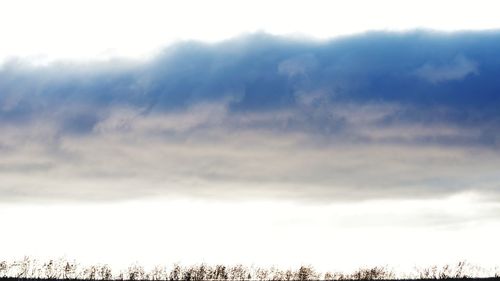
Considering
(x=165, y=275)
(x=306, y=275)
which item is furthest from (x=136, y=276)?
(x=306, y=275)

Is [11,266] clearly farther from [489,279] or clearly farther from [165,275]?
[489,279]

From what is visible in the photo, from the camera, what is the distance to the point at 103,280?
1511 inches

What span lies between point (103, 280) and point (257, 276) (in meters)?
10.1

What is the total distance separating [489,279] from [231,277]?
16.4m

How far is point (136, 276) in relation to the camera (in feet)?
128

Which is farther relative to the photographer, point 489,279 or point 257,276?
point 257,276

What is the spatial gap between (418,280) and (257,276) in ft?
34.7

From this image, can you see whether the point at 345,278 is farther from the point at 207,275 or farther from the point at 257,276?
the point at 207,275

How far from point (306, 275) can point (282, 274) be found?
1618 millimetres

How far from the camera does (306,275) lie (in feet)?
132

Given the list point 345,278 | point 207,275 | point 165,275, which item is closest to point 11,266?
point 165,275

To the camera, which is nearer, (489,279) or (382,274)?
(489,279)

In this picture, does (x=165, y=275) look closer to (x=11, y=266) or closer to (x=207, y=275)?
(x=207, y=275)

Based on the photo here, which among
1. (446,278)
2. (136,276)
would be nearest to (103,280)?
(136,276)
